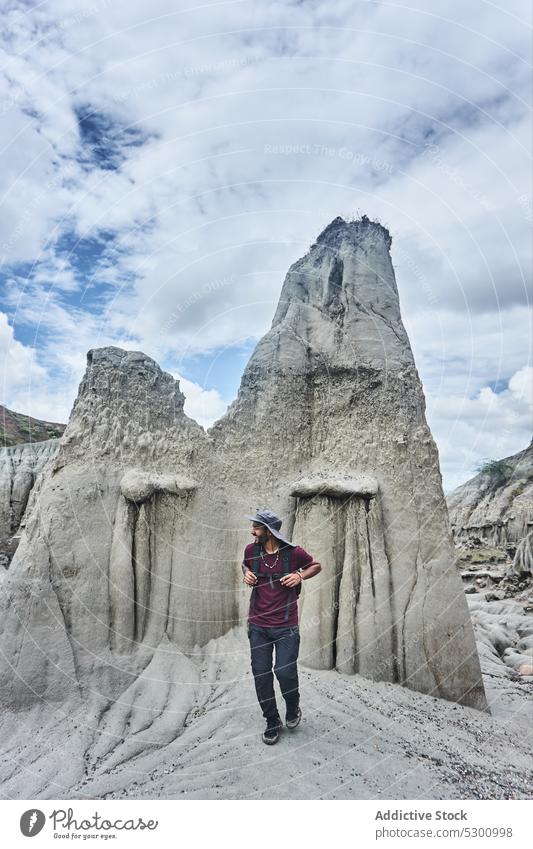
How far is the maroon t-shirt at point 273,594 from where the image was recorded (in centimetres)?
475

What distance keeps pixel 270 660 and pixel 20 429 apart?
108 ft

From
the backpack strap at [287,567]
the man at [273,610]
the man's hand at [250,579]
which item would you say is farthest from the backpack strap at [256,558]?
the backpack strap at [287,567]

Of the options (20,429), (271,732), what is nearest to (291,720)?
(271,732)

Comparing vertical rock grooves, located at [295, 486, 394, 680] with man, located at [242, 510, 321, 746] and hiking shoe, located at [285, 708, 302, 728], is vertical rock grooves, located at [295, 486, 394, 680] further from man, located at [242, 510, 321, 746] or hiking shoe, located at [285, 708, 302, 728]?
man, located at [242, 510, 321, 746]

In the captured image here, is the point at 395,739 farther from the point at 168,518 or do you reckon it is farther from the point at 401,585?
the point at 168,518

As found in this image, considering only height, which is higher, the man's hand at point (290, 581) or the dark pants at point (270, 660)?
the man's hand at point (290, 581)

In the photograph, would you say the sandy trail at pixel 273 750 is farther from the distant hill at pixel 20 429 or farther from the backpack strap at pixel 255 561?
the distant hill at pixel 20 429

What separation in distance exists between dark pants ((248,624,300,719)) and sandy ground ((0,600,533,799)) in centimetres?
50

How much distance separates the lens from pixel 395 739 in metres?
5.35

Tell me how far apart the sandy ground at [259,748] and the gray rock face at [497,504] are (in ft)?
78.3

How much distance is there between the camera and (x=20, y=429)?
33.3m

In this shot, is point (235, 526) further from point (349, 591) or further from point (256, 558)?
point (256, 558)

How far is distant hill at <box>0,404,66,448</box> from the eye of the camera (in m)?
30.6

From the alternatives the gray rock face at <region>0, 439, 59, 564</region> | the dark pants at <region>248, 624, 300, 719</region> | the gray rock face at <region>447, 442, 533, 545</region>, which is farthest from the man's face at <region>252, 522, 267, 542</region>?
the gray rock face at <region>447, 442, 533, 545</region>
